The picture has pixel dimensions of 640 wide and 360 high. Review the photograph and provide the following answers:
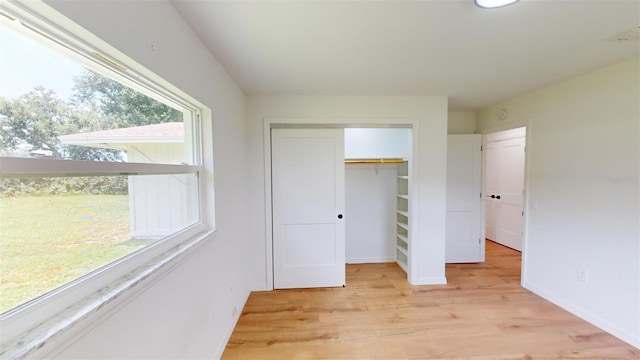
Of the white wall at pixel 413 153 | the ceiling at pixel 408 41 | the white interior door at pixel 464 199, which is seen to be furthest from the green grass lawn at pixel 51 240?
the white interior door at pixel 464 199

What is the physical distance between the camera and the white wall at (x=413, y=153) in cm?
283

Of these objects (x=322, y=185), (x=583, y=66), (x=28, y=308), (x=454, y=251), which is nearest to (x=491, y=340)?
(x=454, y=251)

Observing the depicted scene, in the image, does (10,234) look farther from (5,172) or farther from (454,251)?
(454,251)

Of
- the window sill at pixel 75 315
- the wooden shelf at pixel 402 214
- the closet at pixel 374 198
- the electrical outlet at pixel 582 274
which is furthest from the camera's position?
the closet at pixel 374 198

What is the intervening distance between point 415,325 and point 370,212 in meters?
1.73

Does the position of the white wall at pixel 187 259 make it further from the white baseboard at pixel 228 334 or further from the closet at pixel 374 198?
the closet at pixel 374 198

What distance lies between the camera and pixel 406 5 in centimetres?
129

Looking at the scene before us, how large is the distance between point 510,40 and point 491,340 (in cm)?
236

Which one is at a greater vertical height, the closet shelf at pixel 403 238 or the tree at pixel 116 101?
the tree at pixel 116 101

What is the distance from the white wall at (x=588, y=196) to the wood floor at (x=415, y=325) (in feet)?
0.82

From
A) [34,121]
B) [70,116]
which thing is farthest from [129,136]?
[34,121]

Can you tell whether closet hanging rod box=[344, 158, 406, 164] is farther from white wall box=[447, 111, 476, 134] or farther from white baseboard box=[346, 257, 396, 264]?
white baseboard box=[346, 257, 396, 264]

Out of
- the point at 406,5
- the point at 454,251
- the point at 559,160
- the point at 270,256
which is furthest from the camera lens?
the point at 454,251

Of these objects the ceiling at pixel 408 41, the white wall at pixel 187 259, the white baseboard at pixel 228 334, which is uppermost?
the ceiling at pixel 408 41
